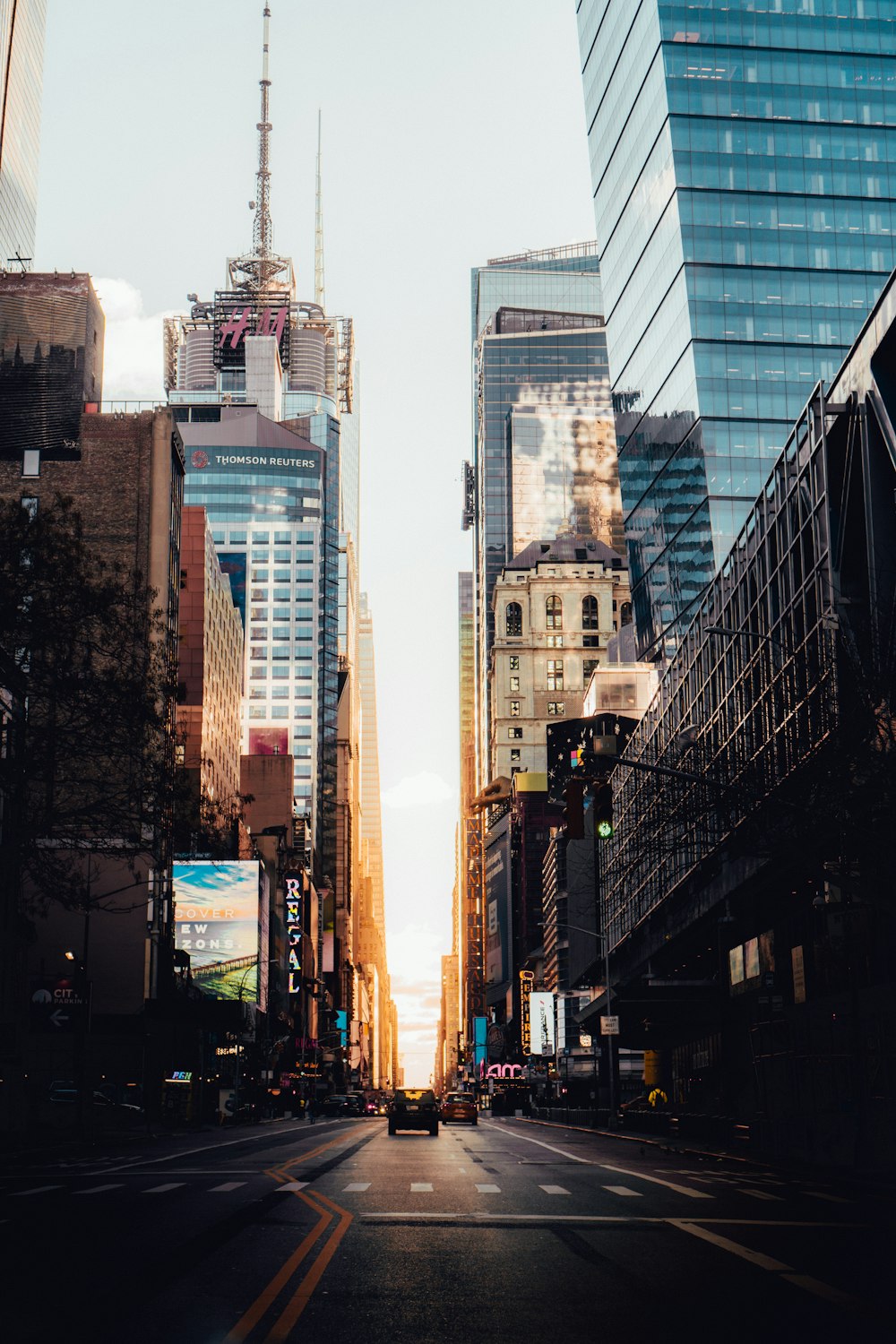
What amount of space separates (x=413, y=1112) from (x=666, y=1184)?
38752mm

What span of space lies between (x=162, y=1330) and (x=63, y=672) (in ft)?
76.6

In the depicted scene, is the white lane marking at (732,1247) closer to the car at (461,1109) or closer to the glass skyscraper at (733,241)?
the car at (461,1109)

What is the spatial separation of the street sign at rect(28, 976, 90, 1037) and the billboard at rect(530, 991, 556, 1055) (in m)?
118

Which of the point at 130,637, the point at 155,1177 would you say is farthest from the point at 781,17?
the point at 155,1177

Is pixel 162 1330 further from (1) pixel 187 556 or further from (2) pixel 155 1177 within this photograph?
(1) pixel 187 556

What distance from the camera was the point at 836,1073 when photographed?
39.5m

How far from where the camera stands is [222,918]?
13125 centimetres

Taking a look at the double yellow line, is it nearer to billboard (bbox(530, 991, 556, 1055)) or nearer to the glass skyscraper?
the glass skyscraper

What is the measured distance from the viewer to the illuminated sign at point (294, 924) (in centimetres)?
17412

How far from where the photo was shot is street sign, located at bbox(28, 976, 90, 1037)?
5745cm

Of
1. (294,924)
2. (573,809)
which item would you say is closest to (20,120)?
(294,924)

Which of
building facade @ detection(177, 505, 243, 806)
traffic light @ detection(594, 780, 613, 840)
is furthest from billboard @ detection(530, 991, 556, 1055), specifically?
traffic light @ detection(594, 780, 613, 840)

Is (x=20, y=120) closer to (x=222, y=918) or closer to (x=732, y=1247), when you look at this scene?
(x=222, y=918)

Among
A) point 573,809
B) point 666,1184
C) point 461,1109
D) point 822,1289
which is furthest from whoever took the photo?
point 461,1109
